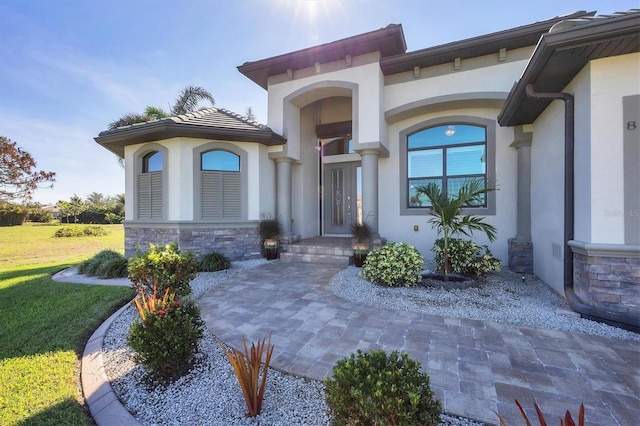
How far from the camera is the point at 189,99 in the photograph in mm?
14375

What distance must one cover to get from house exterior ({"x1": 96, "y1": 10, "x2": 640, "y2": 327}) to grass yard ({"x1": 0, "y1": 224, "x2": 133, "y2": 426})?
→ 8.69 feet

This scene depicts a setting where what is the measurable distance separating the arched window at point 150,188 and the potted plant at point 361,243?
573cm

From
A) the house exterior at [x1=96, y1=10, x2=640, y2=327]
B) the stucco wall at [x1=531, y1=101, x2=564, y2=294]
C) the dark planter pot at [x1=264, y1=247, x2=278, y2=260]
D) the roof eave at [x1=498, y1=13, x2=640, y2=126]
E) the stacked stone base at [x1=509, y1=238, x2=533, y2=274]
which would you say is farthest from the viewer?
the dark planter pot at [x1=264, y1=247, x2=278, y2=260]

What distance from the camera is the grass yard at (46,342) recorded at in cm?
219

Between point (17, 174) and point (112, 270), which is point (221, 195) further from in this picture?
point (17, 174)

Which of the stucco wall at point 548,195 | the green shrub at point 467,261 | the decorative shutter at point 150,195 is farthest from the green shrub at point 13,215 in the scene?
the stucco wall at point 548,195

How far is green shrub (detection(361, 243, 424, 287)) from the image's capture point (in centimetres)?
530

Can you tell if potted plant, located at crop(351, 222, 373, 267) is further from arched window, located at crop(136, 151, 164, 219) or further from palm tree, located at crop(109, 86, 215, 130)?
palm tree, located at crop(109, 86, 215, 130)

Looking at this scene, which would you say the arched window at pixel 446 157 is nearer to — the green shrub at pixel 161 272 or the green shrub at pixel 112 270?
the green shrub at pixel 161 272

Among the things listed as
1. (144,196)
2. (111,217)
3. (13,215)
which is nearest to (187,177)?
(144,196)

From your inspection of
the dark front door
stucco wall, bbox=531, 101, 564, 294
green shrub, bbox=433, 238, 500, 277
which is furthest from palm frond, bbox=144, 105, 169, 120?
stucco wall, bbox=531, 101, 564, 294

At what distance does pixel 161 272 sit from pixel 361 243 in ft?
15.1

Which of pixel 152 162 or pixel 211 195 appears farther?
pixel 152 162

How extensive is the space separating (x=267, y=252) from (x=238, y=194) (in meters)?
1.98
